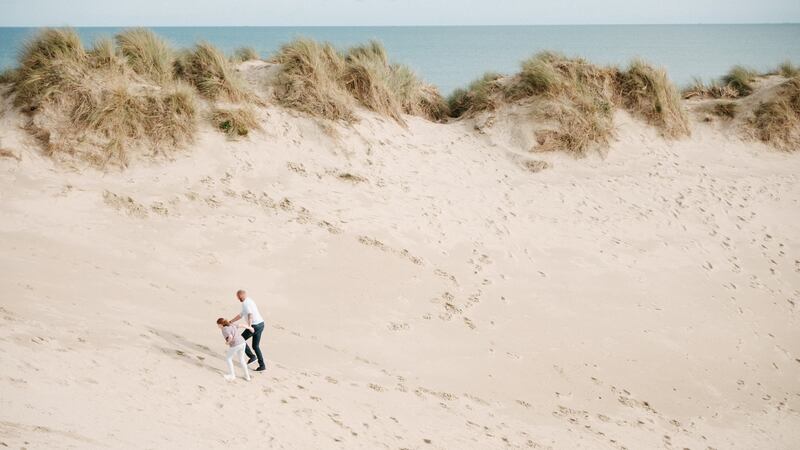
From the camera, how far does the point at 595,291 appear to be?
10828mm

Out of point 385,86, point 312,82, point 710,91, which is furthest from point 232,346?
point 710,91

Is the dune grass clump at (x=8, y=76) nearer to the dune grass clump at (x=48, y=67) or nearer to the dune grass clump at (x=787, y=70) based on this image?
the dune grass clump at (x=48, y=67)

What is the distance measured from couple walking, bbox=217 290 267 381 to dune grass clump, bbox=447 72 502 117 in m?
9.36

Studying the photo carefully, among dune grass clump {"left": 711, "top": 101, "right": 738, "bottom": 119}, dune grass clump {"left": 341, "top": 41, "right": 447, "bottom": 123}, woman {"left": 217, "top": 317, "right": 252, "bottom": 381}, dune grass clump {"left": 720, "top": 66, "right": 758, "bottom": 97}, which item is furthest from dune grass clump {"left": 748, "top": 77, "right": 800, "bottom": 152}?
woman {"left": 217, "top": 317, "right": 252, "bottom": 381}

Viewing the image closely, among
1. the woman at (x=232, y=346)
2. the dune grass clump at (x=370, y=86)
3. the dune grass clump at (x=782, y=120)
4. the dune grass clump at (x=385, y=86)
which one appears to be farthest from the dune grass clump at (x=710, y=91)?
the woman at (x=232, y=346)

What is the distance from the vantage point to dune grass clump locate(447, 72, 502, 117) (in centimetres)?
1537

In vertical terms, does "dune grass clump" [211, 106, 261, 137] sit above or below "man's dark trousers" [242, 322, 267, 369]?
above

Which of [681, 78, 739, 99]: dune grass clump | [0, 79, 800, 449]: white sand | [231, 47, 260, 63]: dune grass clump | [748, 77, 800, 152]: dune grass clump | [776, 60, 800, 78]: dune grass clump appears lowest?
[0, 79, 800, 449]: white sand

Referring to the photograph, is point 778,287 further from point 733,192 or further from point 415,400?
point 415,400

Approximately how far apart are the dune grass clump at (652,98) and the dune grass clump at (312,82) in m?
6.29

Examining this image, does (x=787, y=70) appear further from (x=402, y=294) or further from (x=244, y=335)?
(x=244, y=335)

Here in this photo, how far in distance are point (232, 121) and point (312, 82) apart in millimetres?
1973

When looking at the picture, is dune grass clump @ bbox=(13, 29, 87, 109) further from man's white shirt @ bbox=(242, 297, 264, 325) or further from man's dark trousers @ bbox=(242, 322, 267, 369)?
man's dark trousers @ bbox=(242, 322, 267, 369)

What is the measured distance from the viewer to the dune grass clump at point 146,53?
12.6 metres
